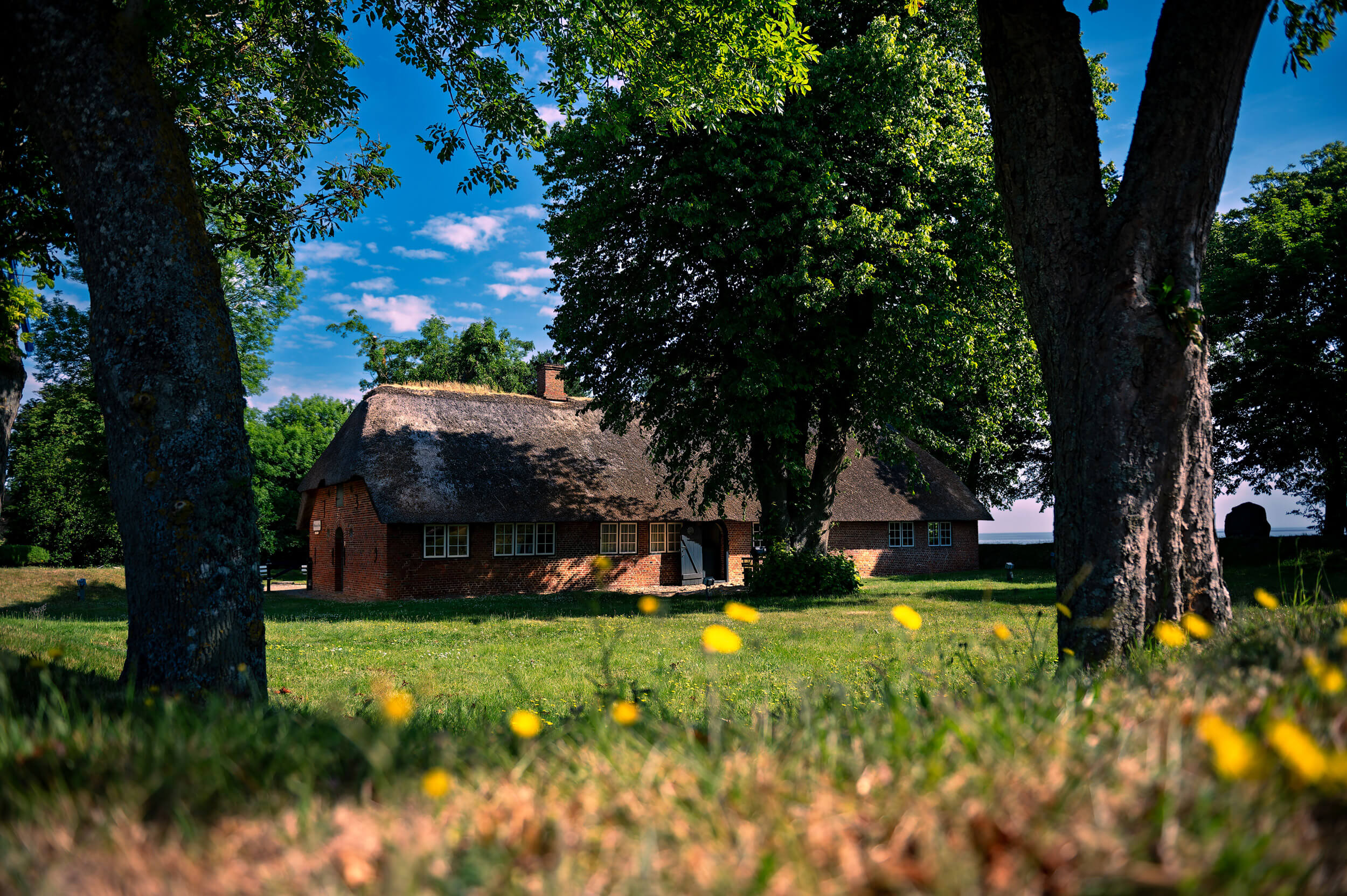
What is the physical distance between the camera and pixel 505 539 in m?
25.2

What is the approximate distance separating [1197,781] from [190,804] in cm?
237

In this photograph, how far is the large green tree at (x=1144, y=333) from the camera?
14.9ft

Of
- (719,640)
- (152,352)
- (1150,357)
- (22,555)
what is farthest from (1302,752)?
(22,555)

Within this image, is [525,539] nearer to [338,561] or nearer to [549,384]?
[338,561]

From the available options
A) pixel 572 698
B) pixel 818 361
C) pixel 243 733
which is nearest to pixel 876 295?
pixel 818 361

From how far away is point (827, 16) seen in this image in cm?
1730

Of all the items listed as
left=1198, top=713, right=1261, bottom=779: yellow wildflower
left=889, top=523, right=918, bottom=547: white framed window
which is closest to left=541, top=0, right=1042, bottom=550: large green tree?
left=889, top=523, right=918, bottom=547: white framed window

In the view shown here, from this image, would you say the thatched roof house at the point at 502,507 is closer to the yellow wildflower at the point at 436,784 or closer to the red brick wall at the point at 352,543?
the red brick wall at the point at 352,543

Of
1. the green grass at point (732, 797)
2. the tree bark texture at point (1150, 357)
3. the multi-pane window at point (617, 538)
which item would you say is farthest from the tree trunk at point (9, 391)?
the multi-pane window at point (617, 538)

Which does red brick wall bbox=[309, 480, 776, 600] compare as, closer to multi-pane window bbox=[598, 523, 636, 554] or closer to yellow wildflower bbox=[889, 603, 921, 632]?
multi-pane window bbox=[598, 523, 636, 554]

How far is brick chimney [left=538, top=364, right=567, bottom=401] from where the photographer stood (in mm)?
30862

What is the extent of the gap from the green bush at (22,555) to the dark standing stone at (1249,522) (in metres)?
48.4

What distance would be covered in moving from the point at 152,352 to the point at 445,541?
20.1 m

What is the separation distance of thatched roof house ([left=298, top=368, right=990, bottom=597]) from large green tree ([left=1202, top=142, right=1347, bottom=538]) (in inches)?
466
